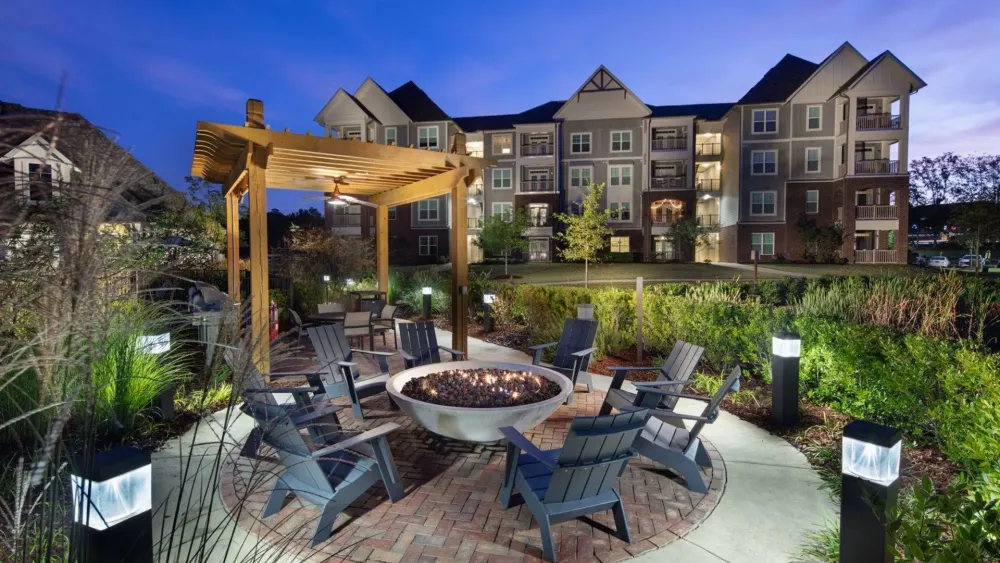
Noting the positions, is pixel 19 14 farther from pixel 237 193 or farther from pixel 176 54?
pixel 176 54

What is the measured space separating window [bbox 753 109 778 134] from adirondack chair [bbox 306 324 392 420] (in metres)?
32.3

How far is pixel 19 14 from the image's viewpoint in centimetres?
215

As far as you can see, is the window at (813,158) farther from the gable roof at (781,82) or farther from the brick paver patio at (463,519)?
the brick paver patio at (463,519)

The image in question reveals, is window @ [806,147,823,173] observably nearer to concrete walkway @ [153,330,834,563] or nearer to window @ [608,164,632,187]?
window @ [608,164,632,187]

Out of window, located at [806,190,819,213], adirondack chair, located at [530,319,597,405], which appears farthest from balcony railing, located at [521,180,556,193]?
adirondack chair, located at [530,319,597,405]

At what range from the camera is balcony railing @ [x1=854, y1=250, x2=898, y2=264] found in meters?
29.6

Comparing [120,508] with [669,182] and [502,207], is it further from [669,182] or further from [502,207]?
[669,182]

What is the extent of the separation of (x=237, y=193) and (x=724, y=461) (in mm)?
9008

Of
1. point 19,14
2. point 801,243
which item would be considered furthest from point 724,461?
point 801,243

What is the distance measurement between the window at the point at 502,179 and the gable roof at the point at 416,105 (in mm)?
4735

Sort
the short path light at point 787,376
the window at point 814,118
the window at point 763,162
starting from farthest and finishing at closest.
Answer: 1. the window at point 763,162
2. the window at point 814,118
3. the short path light at point 787,376

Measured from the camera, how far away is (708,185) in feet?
113

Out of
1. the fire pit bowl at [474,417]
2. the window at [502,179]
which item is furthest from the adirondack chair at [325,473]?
the window at [502,179]

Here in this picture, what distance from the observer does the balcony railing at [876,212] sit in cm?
2934
